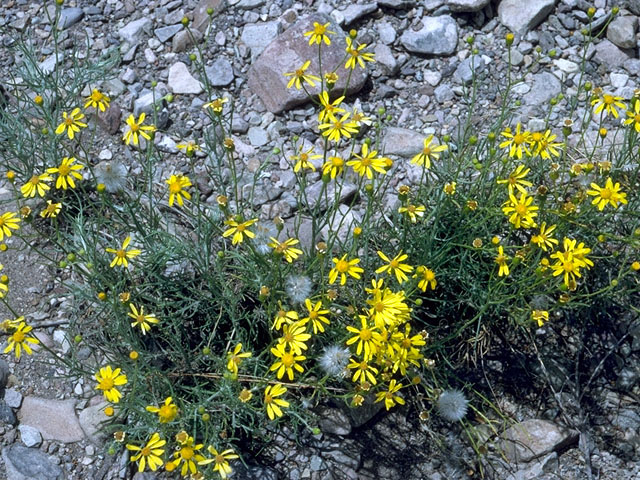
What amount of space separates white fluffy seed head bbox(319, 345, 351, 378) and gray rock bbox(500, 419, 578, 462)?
100 cm

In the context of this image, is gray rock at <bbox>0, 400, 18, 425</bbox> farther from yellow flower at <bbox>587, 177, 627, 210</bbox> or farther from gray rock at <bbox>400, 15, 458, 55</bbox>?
gray rock at <bbox>400, 15, 458, 55</bbox>

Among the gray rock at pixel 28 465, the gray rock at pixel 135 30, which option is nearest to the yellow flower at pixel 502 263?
the gray rock at pixel 28 465

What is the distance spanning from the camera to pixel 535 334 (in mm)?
4246

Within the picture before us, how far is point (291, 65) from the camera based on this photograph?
16.7ft

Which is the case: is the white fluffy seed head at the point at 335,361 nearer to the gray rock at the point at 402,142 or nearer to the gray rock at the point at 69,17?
the gray rock at the point at 402,142

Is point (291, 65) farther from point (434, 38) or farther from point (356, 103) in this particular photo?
Answer: point (434, 38)

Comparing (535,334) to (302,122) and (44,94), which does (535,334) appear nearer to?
(302,122)

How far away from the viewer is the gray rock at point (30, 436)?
3.92 m

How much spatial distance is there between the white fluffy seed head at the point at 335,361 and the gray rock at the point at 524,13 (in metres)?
2.84

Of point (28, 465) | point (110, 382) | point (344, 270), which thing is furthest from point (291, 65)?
point (28, 465)

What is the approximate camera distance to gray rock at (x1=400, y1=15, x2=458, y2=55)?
5.26 m

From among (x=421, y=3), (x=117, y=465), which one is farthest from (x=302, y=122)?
(x=117, y=465)

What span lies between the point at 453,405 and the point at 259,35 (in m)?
2.89

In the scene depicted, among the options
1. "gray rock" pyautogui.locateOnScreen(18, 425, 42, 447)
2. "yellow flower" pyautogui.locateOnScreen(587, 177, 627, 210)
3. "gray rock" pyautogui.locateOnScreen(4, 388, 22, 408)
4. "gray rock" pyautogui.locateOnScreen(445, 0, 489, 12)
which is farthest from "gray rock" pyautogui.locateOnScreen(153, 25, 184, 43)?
"yellow flower" pyautogui.locateOnScreen(587, 177, 627, 210)
